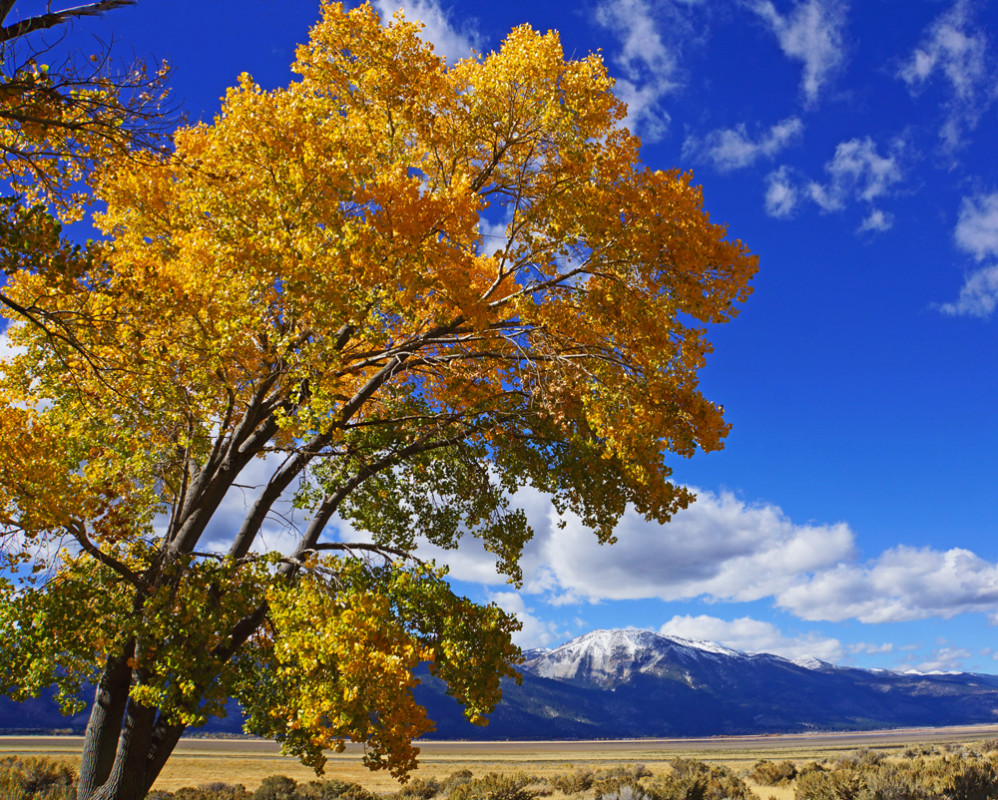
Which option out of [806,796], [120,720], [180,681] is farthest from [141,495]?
[806,796]

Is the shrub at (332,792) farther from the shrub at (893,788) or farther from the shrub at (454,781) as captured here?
the shrub at (893,788)

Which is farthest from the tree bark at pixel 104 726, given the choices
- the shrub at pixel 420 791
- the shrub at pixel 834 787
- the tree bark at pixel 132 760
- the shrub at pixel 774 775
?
the shrub at pixel 774 775

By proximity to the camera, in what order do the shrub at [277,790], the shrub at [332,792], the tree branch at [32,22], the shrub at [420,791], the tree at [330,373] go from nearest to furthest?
the tree branch at [32,22] → the tree at [330,373] → the shrub at [332,792] → the shrub at [277,790] → the shrub at [420,791]

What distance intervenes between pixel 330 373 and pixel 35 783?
78.7ft

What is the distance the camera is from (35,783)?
23094 millimetres

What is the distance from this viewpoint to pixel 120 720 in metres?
11.0

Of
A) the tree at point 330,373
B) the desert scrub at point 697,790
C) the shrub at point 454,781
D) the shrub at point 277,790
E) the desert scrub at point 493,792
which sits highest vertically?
the tree at point 330,373

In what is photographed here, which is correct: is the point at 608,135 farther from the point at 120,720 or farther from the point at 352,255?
the point at 120,720

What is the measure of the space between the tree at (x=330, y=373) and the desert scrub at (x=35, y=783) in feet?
29.1

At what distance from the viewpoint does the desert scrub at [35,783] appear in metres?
16.9

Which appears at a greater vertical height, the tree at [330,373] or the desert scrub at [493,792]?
the tree at [330,373]

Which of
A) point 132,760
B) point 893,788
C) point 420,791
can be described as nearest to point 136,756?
point 132,760

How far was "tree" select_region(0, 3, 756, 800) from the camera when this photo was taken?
917 centimetres

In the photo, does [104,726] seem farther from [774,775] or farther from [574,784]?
[774,775]
